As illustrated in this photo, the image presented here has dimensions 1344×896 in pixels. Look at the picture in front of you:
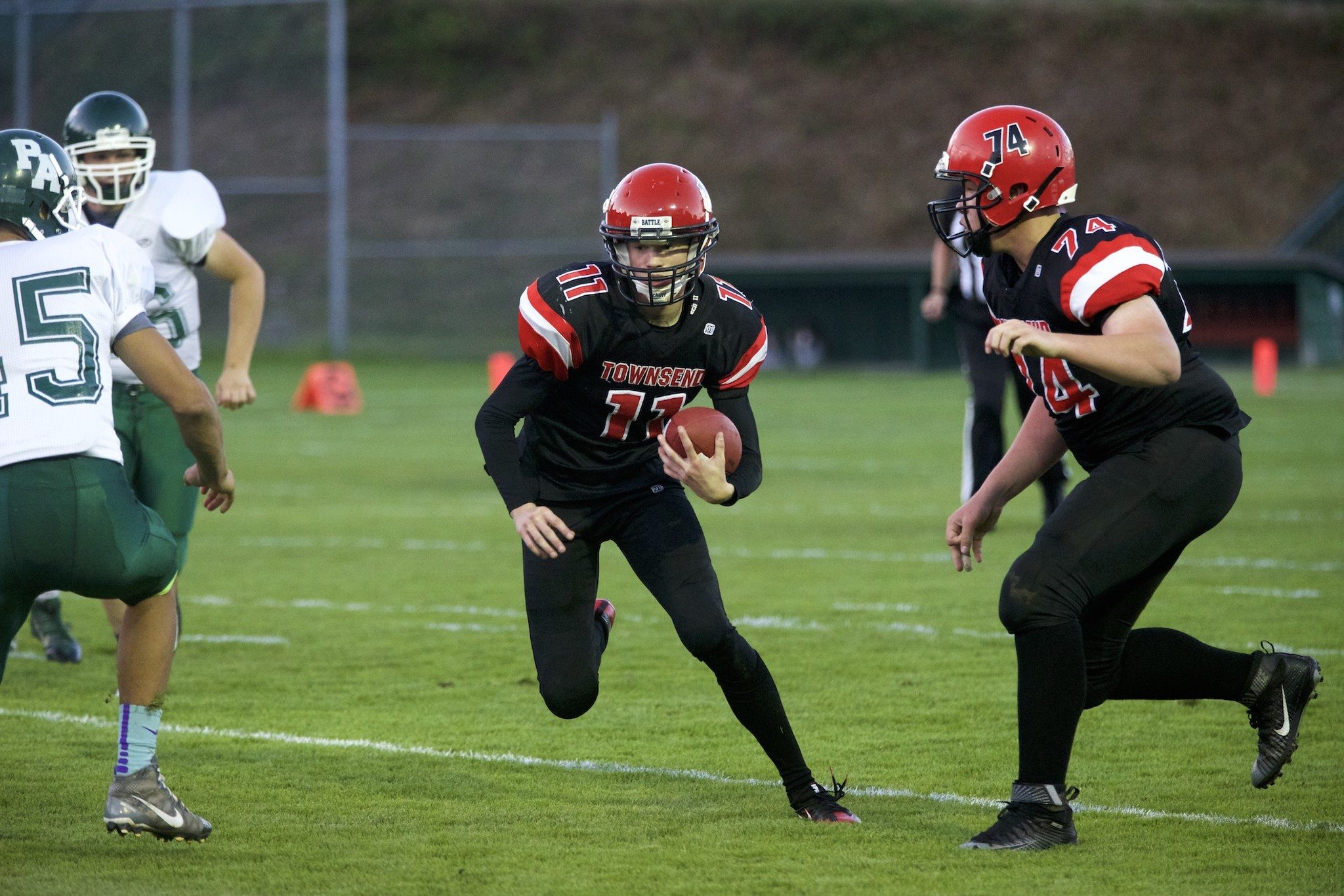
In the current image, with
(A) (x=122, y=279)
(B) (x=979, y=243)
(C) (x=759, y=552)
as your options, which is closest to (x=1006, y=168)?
(B) (x=979, y=243)

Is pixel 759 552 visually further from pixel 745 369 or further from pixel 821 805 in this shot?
pixel 821 805

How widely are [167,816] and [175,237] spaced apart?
2358mm

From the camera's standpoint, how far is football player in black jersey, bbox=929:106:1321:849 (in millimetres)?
3678

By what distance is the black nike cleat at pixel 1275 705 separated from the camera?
412 cm

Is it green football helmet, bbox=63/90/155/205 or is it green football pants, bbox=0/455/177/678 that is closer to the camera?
green football pants, bbox=0/455/177/678

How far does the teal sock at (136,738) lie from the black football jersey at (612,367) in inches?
45.8

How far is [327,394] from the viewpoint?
1991cm

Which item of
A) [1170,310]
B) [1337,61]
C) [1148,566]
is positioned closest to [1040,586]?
[1148,566]

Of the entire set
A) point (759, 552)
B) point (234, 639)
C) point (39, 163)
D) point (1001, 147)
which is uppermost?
point (1001, 147)

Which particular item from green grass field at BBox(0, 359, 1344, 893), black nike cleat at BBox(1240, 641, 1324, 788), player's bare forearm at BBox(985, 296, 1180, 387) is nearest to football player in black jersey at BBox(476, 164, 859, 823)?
green grass field at BBox(0, 359, 1344, 893)

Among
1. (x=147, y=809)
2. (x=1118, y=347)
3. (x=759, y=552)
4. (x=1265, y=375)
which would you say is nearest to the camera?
(x=1118, y=347)

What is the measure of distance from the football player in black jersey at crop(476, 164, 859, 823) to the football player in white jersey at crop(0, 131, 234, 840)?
853 mm

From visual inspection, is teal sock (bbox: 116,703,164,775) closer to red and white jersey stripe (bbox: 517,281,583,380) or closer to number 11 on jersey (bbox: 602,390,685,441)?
red and white jersey stripe (bbox: 517,281,583,380)

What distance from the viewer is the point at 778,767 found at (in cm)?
406
